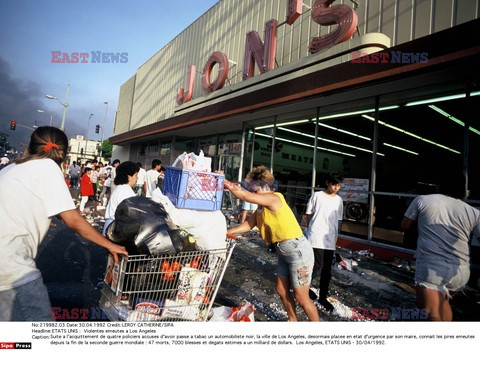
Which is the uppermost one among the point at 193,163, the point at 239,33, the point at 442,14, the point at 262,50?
the point at 239,33

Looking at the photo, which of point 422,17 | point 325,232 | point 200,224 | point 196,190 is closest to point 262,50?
point 422,17

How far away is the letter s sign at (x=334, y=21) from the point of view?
5977mm

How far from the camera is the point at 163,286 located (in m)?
1.96

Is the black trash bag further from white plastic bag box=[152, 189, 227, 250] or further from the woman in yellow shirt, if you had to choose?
the woman in yellow shirt

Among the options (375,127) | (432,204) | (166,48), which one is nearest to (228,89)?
(375,127)

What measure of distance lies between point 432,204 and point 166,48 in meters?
17.1

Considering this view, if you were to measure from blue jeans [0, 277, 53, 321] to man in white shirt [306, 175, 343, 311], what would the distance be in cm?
268

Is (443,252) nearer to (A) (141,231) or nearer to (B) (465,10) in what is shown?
(A) (141,231)

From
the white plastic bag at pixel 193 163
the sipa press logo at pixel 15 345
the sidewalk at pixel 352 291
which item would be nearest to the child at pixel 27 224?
the sipa press logo at pixel 15 345

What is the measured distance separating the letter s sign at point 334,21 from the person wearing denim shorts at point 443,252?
5.02 metres

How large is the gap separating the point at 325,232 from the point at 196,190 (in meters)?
1.79

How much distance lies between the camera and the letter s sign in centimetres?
598

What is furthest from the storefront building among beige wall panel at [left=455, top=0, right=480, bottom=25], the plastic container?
the plastic container

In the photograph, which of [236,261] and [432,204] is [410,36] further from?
[236,261]
